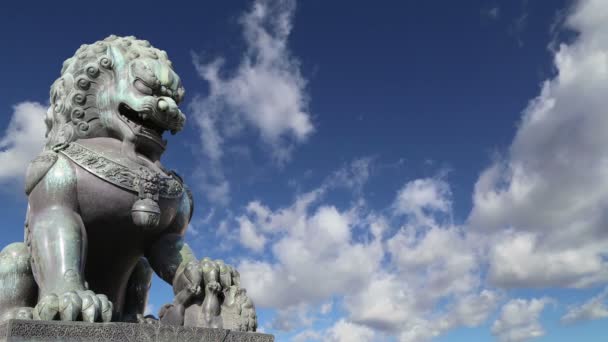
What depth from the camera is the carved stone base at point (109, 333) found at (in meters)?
4.41

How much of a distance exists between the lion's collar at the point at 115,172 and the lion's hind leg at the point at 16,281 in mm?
1003

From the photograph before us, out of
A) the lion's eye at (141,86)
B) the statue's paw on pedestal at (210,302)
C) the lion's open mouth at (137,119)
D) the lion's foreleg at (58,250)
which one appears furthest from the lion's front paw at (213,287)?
the lion's eye at (141,86)

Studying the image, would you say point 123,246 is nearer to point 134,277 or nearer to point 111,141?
point 134,277

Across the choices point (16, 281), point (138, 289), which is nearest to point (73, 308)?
point (16, 281)

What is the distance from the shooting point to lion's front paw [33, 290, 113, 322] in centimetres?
470

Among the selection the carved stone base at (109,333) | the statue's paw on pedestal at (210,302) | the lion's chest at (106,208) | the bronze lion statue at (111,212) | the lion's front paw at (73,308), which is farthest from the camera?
the lion's chest at (106,208)

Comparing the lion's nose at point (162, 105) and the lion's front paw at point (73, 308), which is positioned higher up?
the lion's nose at point (162, 105)

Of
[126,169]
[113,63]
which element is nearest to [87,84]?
[113,63]

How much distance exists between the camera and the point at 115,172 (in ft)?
18.9

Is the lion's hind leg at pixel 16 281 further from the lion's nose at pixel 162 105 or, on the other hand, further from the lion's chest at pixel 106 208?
the lion's nose at pixel 162 105

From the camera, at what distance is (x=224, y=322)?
5.45 m

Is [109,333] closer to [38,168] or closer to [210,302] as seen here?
[210,302]

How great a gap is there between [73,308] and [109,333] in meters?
0.34

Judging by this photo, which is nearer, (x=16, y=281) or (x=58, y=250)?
(x=58, y=250)
